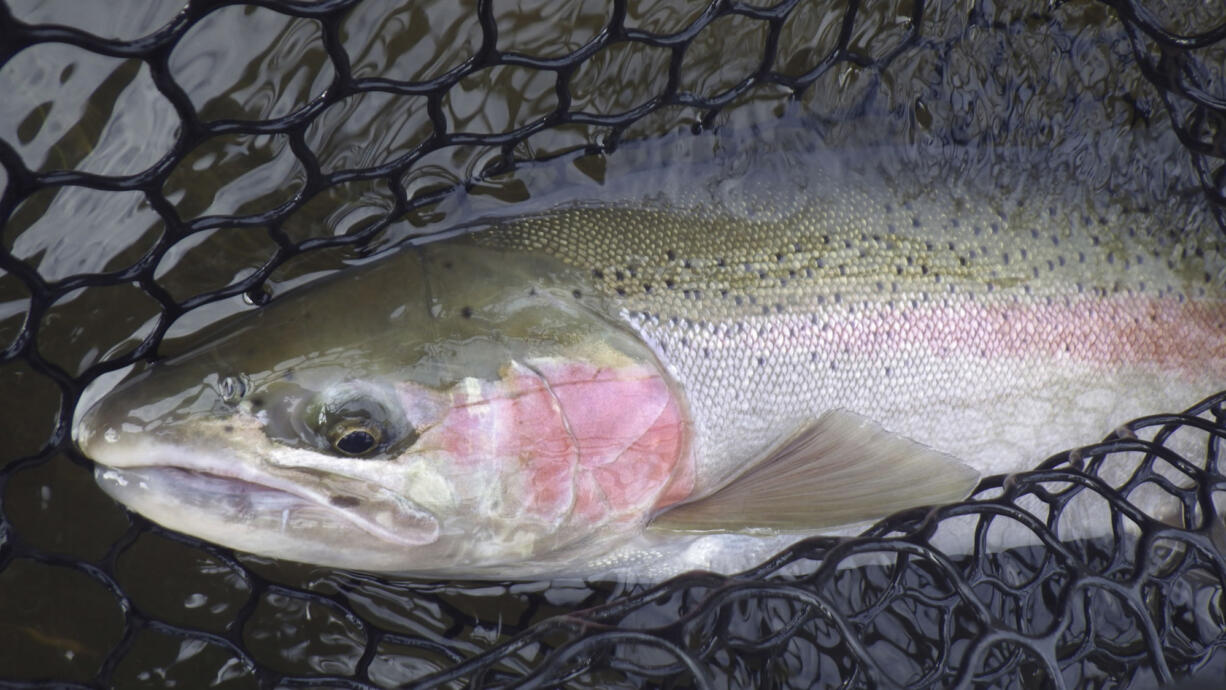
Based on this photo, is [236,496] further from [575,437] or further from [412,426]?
[575,437]

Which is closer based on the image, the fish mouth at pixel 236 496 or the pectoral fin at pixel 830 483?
the fish mouth at pixel 236 496

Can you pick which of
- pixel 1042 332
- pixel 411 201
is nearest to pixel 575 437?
pixel 411 201

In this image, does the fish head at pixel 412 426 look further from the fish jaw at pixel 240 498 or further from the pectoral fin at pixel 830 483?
the pectoral fin at pixel 830 483

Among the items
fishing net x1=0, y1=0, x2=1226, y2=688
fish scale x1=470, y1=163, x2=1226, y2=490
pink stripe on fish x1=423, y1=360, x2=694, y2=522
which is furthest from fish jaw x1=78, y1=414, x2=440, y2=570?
fish scale x1=470, y1=163, x2=1226, y2=490

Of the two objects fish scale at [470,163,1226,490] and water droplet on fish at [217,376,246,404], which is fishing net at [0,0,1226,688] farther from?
water droplet on fish at [217,376,246,404]

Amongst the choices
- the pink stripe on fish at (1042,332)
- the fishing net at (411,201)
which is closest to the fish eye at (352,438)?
the fishing net at (411,201)

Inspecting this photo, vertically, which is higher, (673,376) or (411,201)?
(411,201)

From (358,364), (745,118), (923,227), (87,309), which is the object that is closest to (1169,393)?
(923,227)
